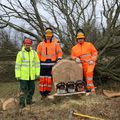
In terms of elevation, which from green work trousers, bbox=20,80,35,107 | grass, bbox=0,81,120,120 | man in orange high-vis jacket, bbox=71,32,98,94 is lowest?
grass, bbox=0,81,120,120

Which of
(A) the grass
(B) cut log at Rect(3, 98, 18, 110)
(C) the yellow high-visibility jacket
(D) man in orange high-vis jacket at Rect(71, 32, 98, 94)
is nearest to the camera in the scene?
(A) the grass

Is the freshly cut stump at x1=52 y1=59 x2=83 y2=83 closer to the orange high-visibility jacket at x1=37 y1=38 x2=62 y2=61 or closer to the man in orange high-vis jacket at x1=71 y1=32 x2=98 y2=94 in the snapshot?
the man in orange high-vis jacket at x1=71 y1=32 x2=98 y2=94

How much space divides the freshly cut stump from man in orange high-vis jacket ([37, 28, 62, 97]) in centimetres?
35

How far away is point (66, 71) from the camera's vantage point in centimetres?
961

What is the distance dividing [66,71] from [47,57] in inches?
29.3

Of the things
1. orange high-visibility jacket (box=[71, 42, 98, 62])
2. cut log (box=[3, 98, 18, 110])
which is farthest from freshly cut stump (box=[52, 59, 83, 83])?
cut log (box=[3, 98, 18, 110])

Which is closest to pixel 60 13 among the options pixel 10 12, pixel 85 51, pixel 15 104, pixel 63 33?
pixel 63 33

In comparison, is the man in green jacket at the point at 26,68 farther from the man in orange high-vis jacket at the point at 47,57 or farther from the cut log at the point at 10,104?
the man in orange high-vis jacket at the point at 47,57

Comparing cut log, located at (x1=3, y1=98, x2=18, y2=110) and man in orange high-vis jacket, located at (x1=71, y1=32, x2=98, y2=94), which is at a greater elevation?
man in orange high-vis jacket, located at (x1=71, y1=32, x2=98, y2=94)

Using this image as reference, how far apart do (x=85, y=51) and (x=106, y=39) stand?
597cm

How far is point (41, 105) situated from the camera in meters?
8.55

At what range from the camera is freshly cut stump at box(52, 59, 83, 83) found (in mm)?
9547

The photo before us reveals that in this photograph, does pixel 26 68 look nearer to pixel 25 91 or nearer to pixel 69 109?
pixel 25 91

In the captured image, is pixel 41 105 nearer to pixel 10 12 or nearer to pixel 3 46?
pixel 10 12
